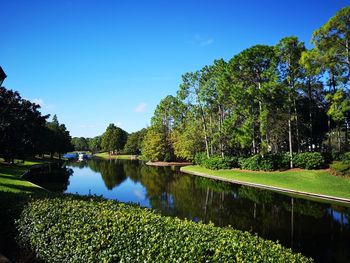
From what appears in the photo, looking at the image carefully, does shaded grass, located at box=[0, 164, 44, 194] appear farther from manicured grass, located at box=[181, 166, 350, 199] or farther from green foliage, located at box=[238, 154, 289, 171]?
green foliage, located at box=[238, 154, 289, 171]

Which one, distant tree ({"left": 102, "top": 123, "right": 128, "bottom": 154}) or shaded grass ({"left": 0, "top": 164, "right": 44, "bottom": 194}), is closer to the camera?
shaded grass ({"left": 0, "top": 164, "right": 44, "bottom": 194})

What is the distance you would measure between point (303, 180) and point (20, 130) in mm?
32463

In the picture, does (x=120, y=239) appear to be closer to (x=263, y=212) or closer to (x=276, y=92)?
(x=263, y=212)

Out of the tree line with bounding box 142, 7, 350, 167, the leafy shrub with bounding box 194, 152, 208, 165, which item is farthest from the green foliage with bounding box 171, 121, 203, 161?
the leafy shrub with bounding box 194, 152, 208, 165

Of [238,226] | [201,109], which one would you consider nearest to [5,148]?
[238,226]

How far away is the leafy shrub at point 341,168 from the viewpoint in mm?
29922

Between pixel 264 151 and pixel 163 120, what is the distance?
53.8 metres

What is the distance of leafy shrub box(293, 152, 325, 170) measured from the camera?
1340 inches

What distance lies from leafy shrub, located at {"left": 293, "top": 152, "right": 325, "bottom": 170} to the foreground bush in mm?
30887

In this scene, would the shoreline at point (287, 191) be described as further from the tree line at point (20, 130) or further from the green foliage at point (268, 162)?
the tree line at point (20, 130)

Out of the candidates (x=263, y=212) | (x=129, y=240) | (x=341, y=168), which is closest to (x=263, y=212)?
(x=263, y=212)

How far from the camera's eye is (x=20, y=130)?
105ft

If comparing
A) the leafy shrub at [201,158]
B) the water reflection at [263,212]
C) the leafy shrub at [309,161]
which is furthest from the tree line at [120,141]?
the water reflection at [263,212]

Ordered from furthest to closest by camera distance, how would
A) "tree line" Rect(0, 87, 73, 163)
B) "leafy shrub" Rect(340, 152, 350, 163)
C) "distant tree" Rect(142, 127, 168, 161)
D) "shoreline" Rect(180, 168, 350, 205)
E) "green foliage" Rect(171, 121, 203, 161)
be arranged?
"distant tree" Rect(142, 127, 168, 161), "green foliage" Rect(171, 121, 203, 161), "leafy shrub" Rect(340, 152, 350, 163), "tree line" Rect(0, 87, 73, 163), "shoreline" Rect(180, 168, 350, 205)
